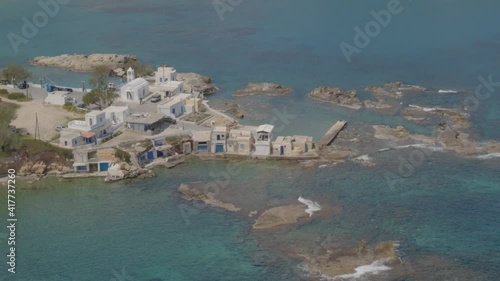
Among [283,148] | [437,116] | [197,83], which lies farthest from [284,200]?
[197,83]

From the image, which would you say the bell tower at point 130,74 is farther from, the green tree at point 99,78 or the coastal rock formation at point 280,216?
the coastal rock formation at point 280,216

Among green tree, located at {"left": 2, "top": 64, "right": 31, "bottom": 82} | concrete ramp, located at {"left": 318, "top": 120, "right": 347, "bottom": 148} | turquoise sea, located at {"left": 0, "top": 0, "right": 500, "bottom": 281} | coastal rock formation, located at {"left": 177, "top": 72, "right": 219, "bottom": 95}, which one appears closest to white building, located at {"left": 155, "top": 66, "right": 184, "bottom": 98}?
coastal rock formation, located at {"left": 177, "top": 72, "right": 219, "bottom": 95}

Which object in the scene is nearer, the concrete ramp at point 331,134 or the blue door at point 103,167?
the blue door at point 103,167

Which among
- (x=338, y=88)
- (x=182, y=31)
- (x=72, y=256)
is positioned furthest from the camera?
(x=182, y=31)

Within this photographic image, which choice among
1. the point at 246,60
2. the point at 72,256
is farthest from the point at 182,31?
the point at 72,256

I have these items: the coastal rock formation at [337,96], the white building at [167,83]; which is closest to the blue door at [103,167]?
the white building at [167,83]

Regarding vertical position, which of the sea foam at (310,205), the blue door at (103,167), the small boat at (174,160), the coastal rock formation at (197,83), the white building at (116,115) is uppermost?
the coastal rock formation at (197,83)

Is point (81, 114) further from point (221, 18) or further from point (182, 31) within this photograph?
point (221, 18)
